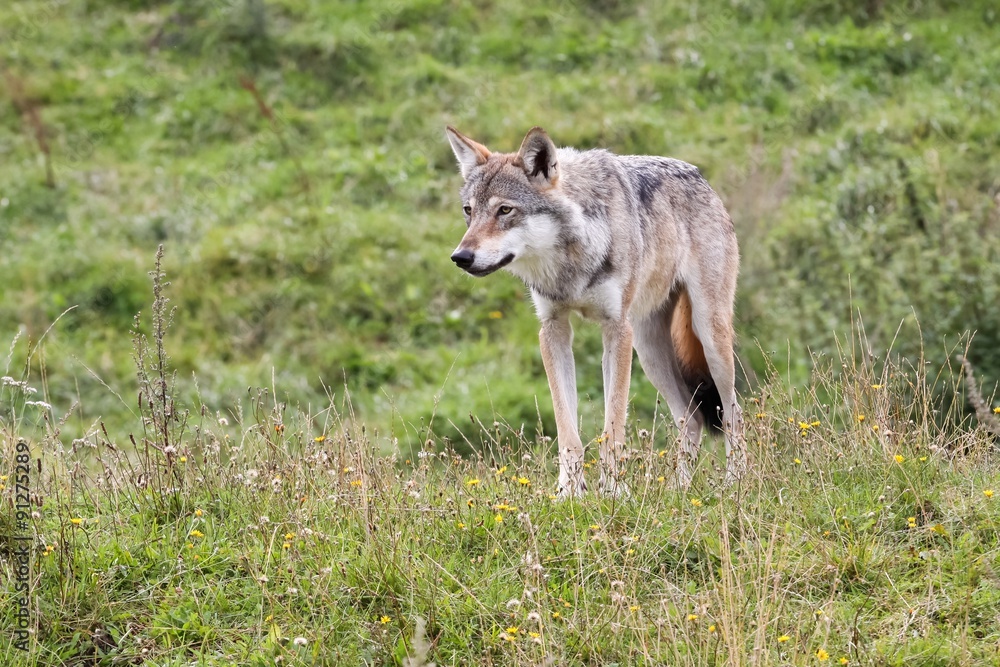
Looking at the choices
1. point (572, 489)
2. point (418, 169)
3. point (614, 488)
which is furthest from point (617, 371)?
point (418, 169)

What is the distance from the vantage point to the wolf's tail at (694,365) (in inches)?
247

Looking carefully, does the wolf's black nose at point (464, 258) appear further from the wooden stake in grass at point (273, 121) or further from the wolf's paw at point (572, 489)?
the wooden stake in grass at point (273, 121)

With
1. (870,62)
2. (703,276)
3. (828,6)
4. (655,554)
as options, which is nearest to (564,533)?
(655,554)

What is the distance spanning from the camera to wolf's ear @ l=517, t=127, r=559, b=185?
536cm

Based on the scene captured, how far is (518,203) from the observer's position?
539 centimetres

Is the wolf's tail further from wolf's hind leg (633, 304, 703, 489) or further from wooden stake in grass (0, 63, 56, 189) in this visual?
wooden stake in grass (0, 63, 56, 189)

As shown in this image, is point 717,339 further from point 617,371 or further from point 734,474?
point 734,474

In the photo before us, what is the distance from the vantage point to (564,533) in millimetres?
4344

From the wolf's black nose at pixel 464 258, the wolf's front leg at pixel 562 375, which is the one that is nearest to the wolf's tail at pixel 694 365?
the wolf's front leg at pixel 562 375

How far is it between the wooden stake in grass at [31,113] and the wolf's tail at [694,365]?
10.2m

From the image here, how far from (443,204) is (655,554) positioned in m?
9.47

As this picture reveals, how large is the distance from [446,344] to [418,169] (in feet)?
10.7

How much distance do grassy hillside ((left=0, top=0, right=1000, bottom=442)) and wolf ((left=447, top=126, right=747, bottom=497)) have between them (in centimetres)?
333

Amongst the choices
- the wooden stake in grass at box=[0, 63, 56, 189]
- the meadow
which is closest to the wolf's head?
the meadow
